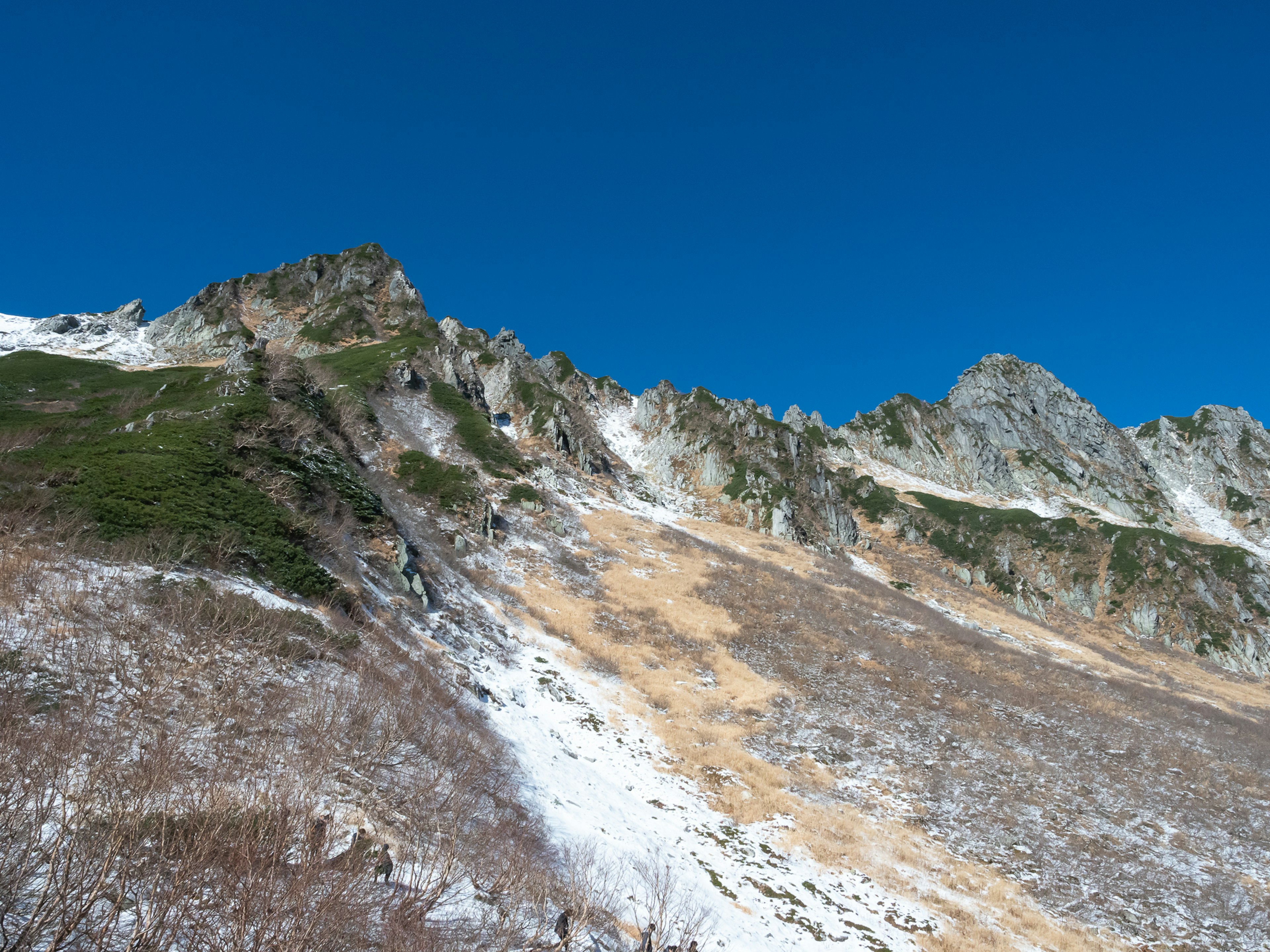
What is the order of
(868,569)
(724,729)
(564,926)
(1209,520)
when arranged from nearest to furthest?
(564,926) < (724,729) < (868,569) < (1209,520)

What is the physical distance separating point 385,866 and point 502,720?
11643mm

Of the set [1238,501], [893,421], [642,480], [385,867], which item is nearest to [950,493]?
[893,421]

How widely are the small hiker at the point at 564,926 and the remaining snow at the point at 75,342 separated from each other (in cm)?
8680

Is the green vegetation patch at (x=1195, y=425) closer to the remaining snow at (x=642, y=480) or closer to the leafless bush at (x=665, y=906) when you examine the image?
the remaining snow at (x=642, y=480)

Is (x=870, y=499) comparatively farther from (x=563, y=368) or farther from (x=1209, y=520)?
(x=1209, y=520)

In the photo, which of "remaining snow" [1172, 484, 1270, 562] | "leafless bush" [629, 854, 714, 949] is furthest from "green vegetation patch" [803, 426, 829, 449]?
"leafless bush" [629, 854, 714, 949]

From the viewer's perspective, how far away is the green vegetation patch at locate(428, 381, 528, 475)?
5297 cm

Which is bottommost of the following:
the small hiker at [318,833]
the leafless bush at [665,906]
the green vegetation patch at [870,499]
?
the leafless bush at [665,906]

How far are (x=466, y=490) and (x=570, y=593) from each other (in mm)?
12677

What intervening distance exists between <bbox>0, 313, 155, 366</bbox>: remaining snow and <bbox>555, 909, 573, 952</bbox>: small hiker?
285ft

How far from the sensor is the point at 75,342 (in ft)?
237

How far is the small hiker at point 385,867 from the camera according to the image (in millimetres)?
6425

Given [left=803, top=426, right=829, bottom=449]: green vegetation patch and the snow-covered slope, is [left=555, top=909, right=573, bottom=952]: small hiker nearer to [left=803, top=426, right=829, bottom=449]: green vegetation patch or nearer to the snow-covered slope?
the snow-covered slope

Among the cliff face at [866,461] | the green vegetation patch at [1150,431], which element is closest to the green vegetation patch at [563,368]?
the cliff face at [866,461]
